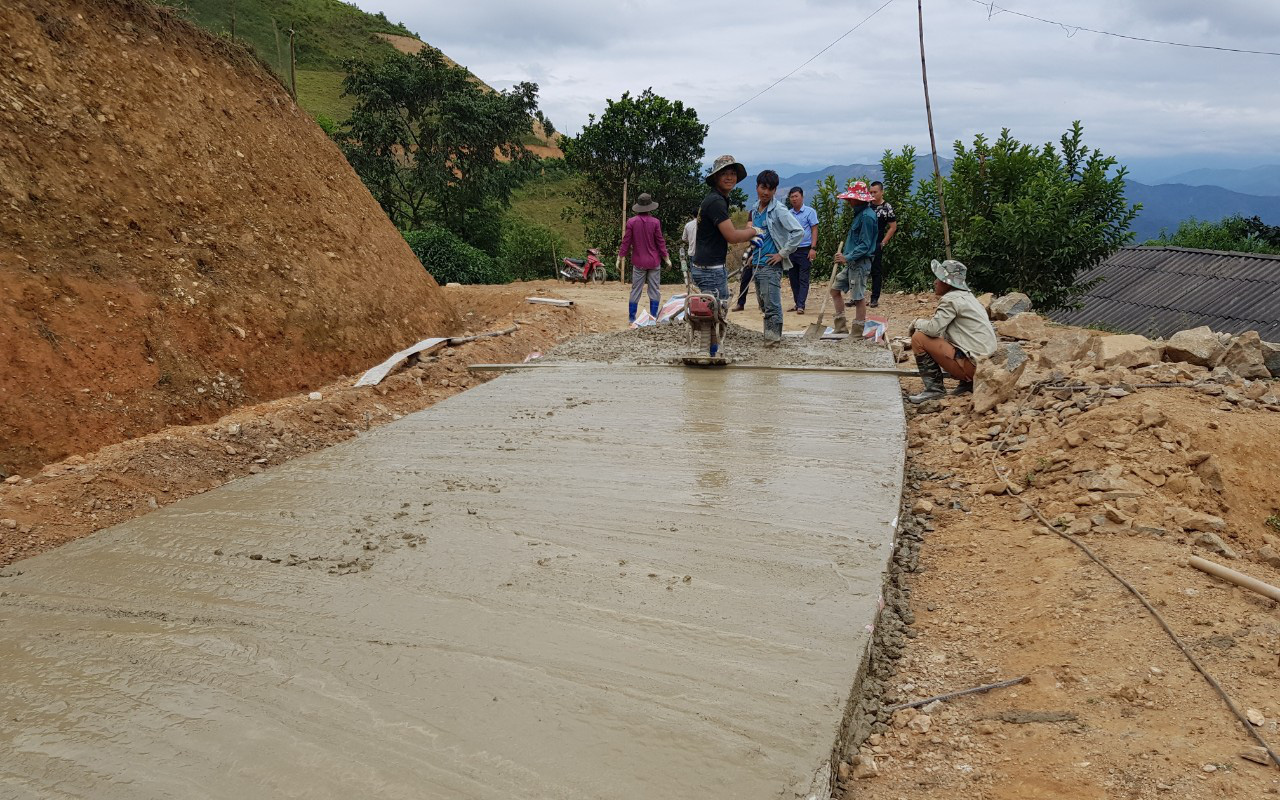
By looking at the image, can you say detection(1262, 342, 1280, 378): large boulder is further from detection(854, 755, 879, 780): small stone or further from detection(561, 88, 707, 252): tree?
detection(561, 88, 707, 252): tree

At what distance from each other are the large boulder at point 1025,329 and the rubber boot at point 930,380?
179cm

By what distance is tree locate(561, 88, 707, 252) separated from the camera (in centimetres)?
1752

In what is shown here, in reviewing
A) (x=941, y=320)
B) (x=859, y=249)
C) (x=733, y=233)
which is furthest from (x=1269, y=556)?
(x=859, y=249)

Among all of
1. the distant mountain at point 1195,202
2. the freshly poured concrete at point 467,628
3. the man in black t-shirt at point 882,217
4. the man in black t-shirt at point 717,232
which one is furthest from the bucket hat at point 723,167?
the distant mountain at point 1195,202

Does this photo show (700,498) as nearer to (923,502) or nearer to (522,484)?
(522,484)

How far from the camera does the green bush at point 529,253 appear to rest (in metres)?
20.9

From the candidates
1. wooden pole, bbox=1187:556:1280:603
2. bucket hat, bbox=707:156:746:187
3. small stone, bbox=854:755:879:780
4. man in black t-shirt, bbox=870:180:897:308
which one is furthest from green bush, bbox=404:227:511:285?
small stone, bbox=854:755:879:780

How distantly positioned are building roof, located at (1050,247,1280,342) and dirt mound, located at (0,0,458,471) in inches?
413

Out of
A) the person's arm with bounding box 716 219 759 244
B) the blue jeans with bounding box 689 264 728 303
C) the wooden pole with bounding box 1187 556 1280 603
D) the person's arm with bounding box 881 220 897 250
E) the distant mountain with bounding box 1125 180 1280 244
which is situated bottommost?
the wooden pole with bounding box 1187 556 1280 603

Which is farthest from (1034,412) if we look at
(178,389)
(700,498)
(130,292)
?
(130,292)

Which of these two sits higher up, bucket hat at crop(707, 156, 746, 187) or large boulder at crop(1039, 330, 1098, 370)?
bucket hat at crop(707, 156, 746, 187)

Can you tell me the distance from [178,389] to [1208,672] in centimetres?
586

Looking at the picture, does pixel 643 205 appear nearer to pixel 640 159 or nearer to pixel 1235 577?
pixel 1235 577

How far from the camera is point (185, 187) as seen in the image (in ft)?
20.8
